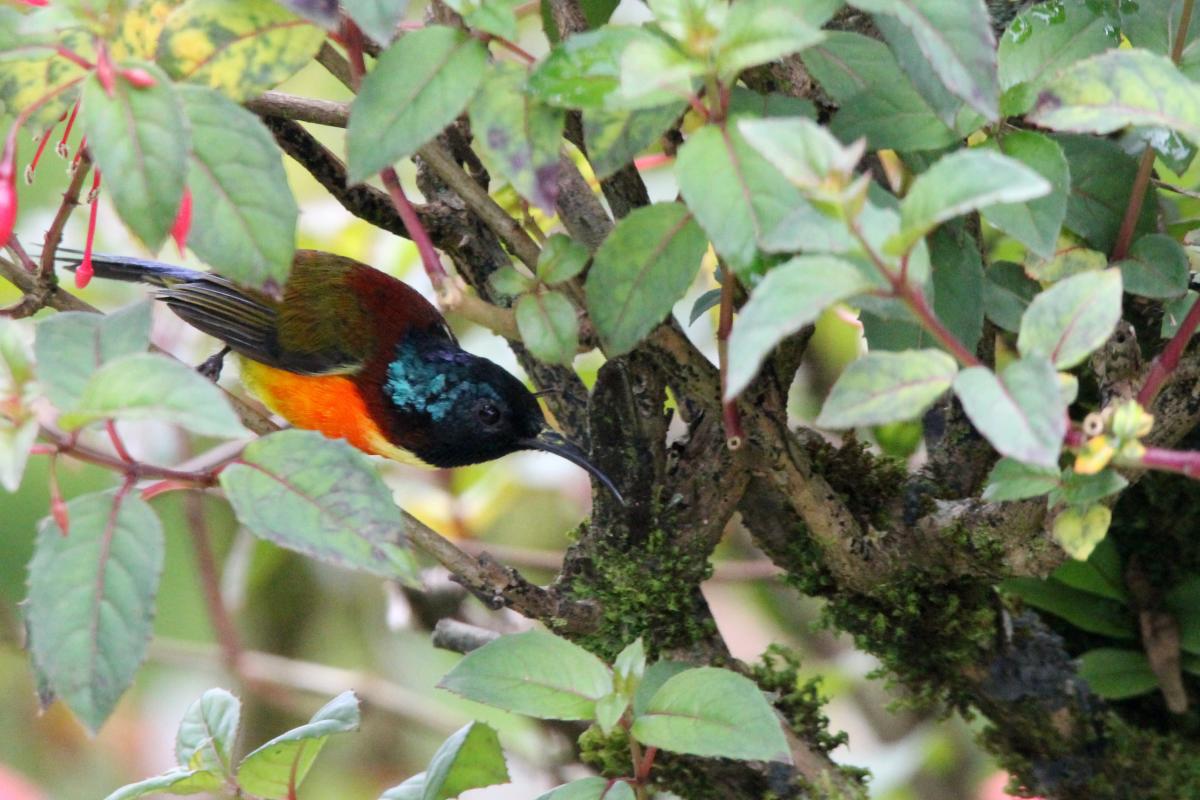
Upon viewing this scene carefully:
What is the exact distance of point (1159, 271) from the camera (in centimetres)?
137

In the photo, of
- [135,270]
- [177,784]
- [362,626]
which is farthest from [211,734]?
[362,626]

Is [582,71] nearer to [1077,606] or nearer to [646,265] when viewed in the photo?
[646,265]

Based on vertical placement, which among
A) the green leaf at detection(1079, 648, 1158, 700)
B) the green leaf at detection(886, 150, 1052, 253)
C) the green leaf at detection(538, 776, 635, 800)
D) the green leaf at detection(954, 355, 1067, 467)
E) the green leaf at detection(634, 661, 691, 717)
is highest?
the green leaf at detection(886, 150, 1052, 253)

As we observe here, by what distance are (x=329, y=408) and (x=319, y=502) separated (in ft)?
6.02

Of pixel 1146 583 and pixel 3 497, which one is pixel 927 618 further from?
pixel 3 497

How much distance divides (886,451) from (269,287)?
132 cm

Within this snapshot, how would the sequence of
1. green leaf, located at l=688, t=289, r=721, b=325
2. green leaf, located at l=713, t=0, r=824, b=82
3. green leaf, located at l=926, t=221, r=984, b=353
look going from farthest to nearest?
green leaf, located at l=688, t=289, r=721, b=325 → green leaf, located at l=926, t=221, r=984, b=353 → green leaf, located at l=713, t=0, r=824, b=82

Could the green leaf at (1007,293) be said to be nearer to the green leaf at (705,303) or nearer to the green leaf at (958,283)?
the green leaf at (958,283)

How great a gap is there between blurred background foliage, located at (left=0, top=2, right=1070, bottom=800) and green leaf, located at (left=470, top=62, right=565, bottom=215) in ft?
3.57

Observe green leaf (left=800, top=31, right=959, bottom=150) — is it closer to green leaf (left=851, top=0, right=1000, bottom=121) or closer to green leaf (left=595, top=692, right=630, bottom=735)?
green leaf (left=851, top=0, right=1000, bottom=121)

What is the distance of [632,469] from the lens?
166 cm

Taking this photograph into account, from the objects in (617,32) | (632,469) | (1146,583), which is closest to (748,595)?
(1146,583)

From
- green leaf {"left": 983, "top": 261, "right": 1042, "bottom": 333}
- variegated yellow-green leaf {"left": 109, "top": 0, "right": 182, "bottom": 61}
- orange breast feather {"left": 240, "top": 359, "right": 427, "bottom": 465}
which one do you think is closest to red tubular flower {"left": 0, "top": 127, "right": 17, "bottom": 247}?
variegated yellow-green leaf {"left": 109, "top": 0, "right": 182, "bottom": 61}

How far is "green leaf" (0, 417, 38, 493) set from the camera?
3.18 feet
